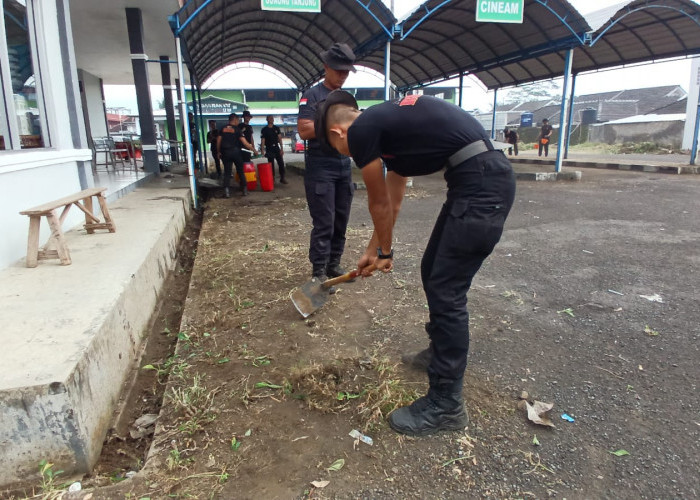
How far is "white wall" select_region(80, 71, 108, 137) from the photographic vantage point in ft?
49.0

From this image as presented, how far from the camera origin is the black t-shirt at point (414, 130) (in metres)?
1.96

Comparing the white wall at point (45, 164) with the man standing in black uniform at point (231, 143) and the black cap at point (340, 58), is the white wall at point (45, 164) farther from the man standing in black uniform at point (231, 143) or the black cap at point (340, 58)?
the man standing in black uniform at point (231, 143)

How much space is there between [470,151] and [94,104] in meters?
17.4

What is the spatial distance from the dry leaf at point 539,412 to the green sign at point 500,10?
9033 mm

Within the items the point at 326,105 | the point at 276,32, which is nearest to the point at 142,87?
the point at 276,32

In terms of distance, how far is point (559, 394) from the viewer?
2.39m

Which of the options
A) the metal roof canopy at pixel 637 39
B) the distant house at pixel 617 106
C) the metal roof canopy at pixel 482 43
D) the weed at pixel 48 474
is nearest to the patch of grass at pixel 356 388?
the weed at pixel 48 474

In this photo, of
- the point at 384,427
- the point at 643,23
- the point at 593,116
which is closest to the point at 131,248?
the point at 384,427

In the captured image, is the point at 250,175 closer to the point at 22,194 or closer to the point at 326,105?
the point at 22,194

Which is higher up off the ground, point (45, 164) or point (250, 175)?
point (45, 164)

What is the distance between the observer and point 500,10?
364 inches

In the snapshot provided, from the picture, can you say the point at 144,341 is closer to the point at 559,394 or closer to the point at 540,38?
the point at 559,394

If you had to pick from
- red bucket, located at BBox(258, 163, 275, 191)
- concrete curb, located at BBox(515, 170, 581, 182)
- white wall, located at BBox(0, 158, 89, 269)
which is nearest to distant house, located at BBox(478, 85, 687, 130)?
concrete curb, located at BBox(515, 170, 581, 182)

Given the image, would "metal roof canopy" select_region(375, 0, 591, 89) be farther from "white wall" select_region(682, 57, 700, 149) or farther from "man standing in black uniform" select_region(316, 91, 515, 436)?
"white wall" select_region(682, 57, 700, 149)
